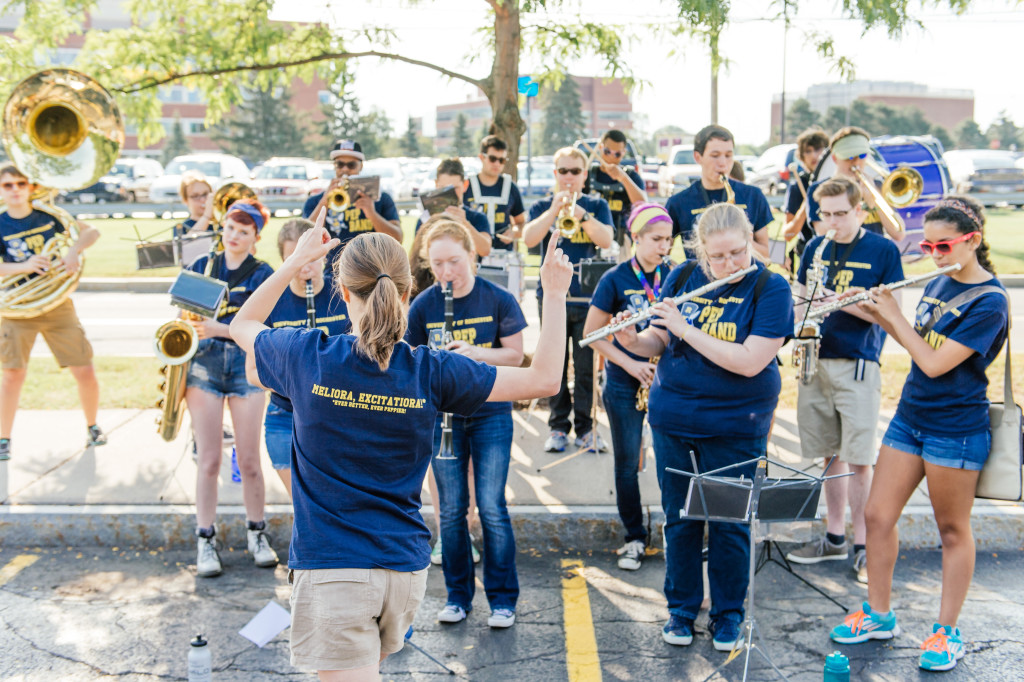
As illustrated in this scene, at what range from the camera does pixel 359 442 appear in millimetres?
2750

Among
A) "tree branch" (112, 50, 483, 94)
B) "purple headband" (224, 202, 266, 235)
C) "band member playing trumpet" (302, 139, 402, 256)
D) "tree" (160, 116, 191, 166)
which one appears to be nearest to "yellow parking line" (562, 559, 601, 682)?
"purple headband" (224, 202, 266, 235)

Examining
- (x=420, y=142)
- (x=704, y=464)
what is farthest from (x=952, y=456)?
(x=420, y=142)

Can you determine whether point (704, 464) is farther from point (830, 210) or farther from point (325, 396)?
point (325, 396)

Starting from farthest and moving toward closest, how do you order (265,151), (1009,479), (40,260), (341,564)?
1. (265,151)
2. (40,260)
3. (1009,479)
4. (341,564)

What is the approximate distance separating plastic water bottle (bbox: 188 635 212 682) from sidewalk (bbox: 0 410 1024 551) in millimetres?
1839

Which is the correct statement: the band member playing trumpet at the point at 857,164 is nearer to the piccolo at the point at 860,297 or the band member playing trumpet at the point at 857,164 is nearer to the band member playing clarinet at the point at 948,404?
the piccolo at the point at 860,297

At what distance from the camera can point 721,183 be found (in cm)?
595

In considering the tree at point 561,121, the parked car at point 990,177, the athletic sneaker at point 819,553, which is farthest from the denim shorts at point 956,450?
the tree at point 561,121

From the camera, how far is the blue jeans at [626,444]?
5074mm

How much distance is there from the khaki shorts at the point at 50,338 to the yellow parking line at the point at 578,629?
3.88 m

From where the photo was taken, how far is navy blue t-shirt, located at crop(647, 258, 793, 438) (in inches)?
158

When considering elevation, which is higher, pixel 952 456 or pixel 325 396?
pixel 325 396

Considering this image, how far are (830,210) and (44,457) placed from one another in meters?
5.50

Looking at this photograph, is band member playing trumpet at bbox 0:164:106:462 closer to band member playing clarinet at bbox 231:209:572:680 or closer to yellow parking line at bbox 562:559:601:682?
yellow parking line at bbox 562:559:601:682
